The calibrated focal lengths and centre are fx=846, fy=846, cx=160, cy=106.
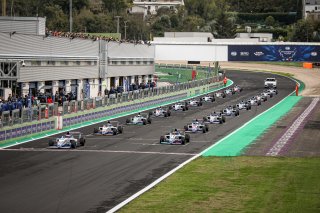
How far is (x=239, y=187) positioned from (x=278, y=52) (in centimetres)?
8336

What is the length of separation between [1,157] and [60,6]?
150 metres

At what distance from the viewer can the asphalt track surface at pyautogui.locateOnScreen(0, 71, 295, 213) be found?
2975 centimetres

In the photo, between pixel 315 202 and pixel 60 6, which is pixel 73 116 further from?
pixel 60 6

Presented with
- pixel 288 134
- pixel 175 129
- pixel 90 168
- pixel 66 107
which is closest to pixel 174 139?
pixel 175 129

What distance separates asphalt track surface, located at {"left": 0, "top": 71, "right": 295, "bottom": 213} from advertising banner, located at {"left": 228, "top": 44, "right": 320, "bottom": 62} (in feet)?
184

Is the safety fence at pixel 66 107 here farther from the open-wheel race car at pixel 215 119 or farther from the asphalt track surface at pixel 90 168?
the open-wheel race car at pixel 215 119

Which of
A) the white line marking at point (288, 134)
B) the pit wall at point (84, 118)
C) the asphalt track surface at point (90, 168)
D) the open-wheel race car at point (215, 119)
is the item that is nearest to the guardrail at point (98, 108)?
the pit wall at point (84, 118)

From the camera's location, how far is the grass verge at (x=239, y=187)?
1158 inches

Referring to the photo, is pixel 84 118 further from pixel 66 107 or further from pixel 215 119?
pixel 215 119

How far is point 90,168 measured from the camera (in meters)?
38.1

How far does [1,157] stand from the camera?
41500mm

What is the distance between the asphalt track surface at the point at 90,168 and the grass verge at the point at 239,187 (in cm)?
121

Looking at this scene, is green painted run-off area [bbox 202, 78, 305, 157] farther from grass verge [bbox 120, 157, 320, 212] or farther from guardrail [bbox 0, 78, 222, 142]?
guardrail [bbox 0, 78, 222, 142]

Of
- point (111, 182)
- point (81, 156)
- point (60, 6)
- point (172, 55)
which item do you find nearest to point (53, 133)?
point (81, 156)
